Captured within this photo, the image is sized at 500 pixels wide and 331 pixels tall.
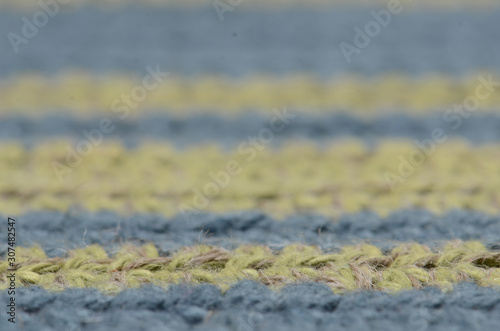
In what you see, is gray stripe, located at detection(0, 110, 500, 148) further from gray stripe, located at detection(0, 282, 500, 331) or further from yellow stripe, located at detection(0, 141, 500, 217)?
gray stripe, located at detection(0, 282, 500, 331)

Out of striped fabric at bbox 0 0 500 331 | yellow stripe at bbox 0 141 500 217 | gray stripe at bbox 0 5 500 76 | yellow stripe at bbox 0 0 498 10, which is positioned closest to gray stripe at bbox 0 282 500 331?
striped fabric at bbox 0 0 500 331

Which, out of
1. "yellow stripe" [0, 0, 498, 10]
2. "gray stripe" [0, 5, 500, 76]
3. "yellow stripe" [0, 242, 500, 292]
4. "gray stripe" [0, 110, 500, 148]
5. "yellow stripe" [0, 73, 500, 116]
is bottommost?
"yellow stripe" [0, 242, 500, 292]

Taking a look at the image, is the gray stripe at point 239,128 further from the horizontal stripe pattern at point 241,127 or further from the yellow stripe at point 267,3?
the yellow stripe at point 267,3

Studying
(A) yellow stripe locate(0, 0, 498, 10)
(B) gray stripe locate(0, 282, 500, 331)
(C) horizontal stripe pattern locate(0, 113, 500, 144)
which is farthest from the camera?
(A) yellow stripe locate(0, 0, 498, 10)

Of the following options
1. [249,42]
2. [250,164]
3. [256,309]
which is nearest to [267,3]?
[249,42]

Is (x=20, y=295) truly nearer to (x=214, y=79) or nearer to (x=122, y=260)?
(x=122, y=260)

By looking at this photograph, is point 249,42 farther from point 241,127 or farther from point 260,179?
point 260,179
